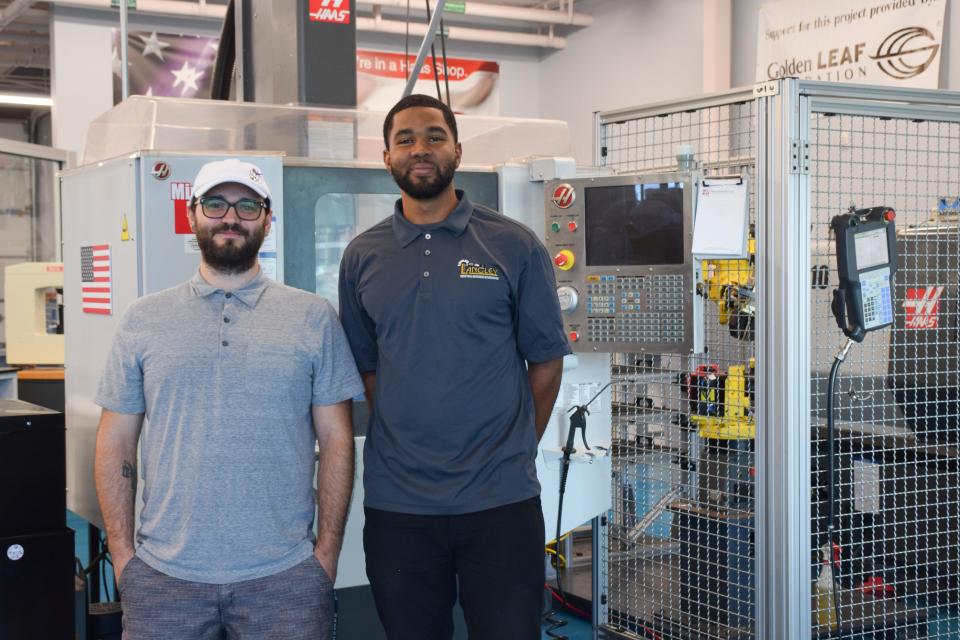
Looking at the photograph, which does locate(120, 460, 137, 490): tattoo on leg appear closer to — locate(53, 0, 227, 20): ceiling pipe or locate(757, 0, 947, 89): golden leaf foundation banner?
locate(757, 0, 947, 89): golden leaf foundation banner

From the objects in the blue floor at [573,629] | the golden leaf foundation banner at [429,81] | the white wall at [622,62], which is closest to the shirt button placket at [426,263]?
the blue floor at [573,629]

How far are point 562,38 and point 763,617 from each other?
25.4 ft

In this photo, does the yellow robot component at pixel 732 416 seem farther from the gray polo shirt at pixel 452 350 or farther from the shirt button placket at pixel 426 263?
the shirt button placket at pixel 426 263

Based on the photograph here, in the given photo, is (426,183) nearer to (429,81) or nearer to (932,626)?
(932,626)

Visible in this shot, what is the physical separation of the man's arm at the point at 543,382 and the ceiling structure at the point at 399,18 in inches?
259

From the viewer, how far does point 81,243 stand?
291 cm

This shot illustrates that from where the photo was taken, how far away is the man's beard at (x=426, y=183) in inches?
81.9

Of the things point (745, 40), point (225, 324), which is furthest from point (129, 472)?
point (745, 40)

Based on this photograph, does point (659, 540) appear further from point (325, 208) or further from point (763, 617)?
point (325, 208)

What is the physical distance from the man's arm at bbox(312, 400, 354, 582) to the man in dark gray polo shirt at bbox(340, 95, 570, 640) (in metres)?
0.05

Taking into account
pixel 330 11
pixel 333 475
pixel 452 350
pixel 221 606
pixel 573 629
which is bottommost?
pixel 573 629

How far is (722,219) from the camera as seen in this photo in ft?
9.08

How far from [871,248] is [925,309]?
1.23 m

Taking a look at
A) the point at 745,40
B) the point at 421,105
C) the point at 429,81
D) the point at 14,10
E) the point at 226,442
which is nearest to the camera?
the point at 226,442
